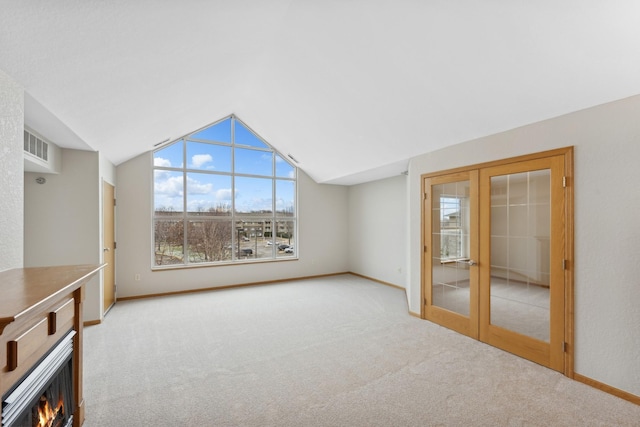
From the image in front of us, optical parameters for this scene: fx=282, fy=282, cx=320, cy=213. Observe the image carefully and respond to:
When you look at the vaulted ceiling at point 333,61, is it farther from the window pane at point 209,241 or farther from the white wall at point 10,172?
the window pane at point 209,241

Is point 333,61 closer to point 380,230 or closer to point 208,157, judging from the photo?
point 208,157

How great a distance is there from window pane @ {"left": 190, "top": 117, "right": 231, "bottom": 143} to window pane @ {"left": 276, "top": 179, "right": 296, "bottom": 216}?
4.78 ft

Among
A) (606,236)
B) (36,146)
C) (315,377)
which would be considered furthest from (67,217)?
(606,236)

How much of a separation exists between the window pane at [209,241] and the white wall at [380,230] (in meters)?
3.02

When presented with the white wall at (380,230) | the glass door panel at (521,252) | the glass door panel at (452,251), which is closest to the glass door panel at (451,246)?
the glass door panel at (452,251)

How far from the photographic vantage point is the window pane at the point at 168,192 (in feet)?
17.6

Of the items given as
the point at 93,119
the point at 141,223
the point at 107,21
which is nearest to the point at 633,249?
the point at 107,21

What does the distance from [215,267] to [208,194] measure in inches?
58.7

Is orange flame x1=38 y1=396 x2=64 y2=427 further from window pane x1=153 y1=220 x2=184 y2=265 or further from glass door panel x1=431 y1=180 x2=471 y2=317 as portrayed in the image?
window pane x1=153 y1=220 x2=184 y2=265

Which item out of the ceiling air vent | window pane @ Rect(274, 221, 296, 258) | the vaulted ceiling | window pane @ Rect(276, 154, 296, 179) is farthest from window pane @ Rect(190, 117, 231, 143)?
the ceiling air vent

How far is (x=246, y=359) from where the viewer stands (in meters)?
2.87

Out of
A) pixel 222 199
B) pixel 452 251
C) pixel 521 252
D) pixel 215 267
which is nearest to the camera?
pixel 521 252

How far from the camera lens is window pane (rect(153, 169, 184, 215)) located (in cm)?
536

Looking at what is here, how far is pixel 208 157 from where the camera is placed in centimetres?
578
